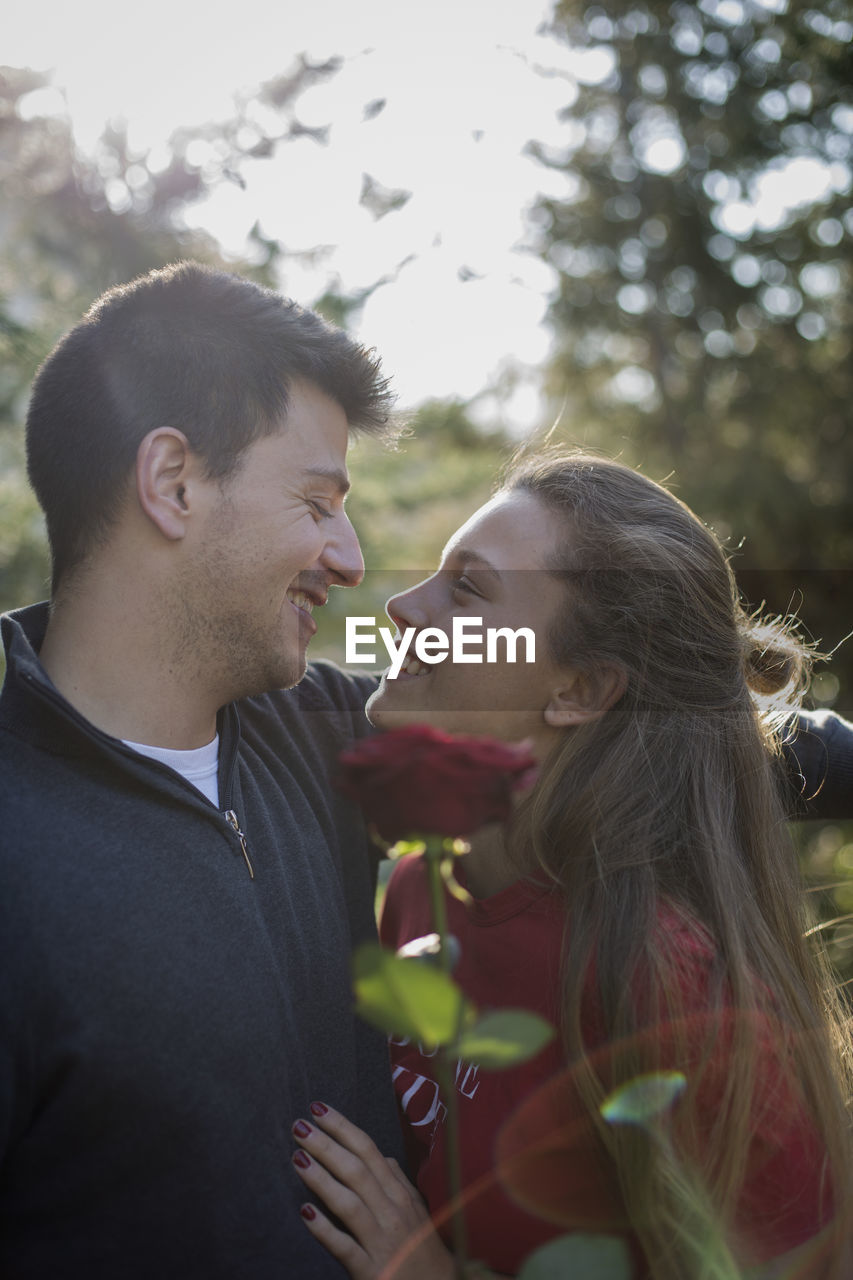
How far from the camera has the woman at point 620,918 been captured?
1.43 m

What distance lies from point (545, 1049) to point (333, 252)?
2.63 meters

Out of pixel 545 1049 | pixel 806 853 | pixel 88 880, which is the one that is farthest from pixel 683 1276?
pixel 806 853

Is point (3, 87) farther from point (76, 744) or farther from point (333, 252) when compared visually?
point (76, 744)

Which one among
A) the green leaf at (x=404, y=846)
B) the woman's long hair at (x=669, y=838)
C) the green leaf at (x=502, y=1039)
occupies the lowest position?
the woman's long hair at (x=669, y=838)

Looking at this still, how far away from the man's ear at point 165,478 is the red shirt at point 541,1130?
0.92 metres

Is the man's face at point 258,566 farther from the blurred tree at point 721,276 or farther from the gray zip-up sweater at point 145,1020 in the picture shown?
the blurred tree at point 721,276

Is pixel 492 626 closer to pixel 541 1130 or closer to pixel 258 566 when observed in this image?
pixel 258 566

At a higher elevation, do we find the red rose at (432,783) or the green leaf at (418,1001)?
the red rose at (432,783)

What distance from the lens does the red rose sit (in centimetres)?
62

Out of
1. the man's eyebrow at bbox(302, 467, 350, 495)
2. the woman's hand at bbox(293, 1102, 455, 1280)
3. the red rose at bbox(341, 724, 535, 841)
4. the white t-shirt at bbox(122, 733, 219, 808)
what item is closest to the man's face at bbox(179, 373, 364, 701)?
the man's eyebrow at bbox(302, 467, 350, 495)

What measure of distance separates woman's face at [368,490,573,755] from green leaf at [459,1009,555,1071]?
1.18 m

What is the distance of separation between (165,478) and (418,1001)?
1.38m

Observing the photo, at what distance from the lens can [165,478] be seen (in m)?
1.80

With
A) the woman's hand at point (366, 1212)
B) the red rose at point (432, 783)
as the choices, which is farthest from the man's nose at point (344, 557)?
the red rose at point (432, 783)
